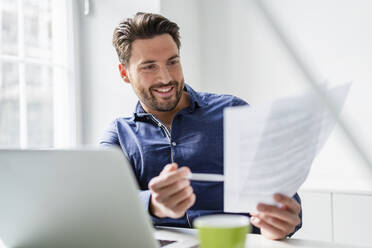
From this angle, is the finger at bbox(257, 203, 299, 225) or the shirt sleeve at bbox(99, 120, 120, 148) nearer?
the finger at bbox(257, 203, 299, 225)

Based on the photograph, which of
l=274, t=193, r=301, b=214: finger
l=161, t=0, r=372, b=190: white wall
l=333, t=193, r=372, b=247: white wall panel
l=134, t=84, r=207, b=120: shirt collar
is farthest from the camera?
l=161, t=0, r=372, b=190: white wall

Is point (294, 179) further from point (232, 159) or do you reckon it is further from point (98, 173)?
point (98, 173)

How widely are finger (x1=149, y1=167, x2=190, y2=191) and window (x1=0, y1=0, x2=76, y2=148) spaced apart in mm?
1383

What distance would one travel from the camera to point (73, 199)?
87 cm

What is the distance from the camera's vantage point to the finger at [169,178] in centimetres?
103

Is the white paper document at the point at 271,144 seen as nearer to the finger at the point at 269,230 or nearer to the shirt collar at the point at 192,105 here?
the finger at the point at 269,230

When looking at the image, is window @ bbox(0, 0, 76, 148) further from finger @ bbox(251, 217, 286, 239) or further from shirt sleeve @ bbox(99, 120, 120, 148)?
finger @ bbox(251, 217, 286, 239)

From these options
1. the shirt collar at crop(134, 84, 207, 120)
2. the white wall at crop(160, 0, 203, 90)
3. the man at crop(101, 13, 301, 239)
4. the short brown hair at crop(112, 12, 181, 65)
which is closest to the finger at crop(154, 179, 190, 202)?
the man at crop(101, 13, 301, 239)

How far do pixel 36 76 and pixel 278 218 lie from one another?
5.63ft

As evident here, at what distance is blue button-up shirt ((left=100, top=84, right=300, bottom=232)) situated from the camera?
1.68 meters

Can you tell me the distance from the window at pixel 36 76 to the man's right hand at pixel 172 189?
1373 millimetres

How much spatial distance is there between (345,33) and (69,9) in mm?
1486

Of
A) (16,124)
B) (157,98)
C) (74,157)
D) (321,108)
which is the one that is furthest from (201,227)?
(16,124)

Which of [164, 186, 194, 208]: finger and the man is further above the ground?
the man
